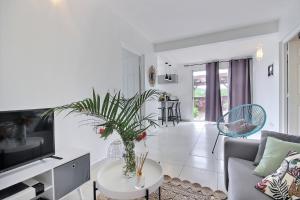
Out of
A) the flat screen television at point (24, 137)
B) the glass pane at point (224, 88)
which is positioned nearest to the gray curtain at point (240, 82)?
the glass pane at point (224, 88)

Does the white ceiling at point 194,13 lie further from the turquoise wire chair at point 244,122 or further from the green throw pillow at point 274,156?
the green throw pillow at point 274,156

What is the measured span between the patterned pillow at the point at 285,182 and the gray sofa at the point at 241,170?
0.05 meters

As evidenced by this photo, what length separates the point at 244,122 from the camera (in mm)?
3002

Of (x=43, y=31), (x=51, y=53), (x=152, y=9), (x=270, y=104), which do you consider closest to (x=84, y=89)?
(x=51, y=53)

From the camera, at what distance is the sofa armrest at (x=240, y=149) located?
1.67 m

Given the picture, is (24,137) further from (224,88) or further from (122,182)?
(224,88)

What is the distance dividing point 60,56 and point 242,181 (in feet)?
7.65

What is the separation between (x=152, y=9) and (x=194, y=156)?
8.86ft

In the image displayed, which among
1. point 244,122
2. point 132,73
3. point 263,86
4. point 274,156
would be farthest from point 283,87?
point 132,73

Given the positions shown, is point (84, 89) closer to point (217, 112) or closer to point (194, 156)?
point (194, 156)

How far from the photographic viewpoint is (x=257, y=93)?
5.30 meters

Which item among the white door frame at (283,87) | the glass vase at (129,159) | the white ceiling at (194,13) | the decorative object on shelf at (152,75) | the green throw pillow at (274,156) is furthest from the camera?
the decorative object on shelf at (152,75)

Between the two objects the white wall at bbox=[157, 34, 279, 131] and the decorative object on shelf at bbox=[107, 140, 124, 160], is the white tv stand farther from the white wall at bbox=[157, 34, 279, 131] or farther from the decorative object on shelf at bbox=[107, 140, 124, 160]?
the white wall at bbox=[157, 34, 279, 131]

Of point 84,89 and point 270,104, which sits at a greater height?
point 84,89
